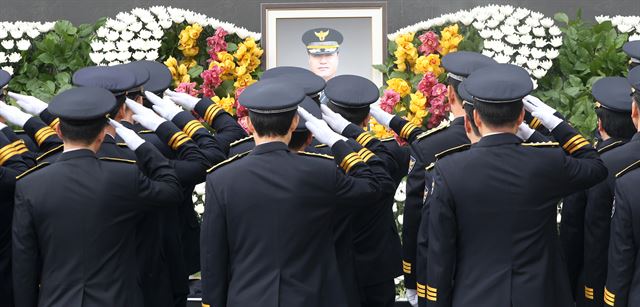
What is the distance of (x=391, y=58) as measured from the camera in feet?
31.6

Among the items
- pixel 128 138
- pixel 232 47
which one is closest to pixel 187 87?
pixel 232 47

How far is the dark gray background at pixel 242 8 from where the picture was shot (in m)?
10.0

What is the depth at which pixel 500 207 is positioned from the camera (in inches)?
183

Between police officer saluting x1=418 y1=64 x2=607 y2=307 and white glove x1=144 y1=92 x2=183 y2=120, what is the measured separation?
137 cm

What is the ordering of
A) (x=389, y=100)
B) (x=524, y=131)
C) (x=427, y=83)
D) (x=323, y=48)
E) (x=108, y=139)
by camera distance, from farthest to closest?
(x=323, y=48) → (x=427, y=83) → (x=389, y=100) → (x=108, y=139) → (x=524, y=131)

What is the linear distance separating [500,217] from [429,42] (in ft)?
15.7

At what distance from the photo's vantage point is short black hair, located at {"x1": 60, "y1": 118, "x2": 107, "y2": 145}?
4.65 metres

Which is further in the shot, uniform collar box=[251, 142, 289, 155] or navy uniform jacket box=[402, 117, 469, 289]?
navy uniform jacket box=[402, 117, 469, 289]

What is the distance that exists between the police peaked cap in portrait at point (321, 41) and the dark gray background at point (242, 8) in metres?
0.83

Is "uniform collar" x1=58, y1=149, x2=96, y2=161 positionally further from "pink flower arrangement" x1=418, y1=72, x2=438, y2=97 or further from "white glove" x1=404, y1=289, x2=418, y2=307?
"pink flower arrangement" x1=418, y1=72, x2=438, y2=97

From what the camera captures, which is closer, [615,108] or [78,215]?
[78,215]

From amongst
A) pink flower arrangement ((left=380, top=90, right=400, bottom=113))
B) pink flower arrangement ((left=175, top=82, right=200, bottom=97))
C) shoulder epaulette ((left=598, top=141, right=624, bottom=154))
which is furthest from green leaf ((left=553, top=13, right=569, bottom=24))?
shoulder epaulette ((left=598, top=141, right=624, bottom=154))

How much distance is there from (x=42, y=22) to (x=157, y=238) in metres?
5.53

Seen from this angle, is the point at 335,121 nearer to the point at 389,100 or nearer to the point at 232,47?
the point at 389,100
